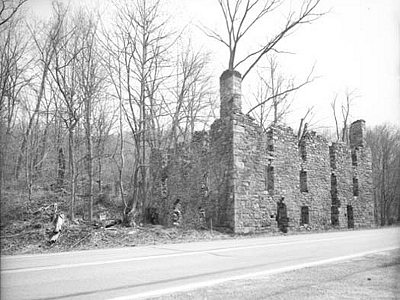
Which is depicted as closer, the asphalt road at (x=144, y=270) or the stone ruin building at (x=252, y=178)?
the asphalt road at (x=144, y=270)

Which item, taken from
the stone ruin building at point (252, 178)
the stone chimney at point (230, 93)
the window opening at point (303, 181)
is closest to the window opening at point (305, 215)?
the stone ruin building at point (252, 178)

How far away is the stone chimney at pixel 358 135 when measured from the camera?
24058mm

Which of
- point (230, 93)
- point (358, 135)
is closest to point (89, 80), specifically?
point (230, 93)

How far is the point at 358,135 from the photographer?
79.3 feet

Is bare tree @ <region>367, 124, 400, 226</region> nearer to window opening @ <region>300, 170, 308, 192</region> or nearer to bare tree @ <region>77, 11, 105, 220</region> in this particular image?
window opening @ <region>300, 170, 308, 192</region>

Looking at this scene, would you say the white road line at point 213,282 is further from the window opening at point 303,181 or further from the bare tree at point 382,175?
the bare tree at point 382,175

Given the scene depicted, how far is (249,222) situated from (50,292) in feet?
36.8

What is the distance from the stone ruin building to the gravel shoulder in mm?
8934

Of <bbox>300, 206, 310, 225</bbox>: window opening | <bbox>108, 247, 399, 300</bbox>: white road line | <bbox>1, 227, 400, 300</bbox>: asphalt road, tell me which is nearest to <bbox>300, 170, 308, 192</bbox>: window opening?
<bbox>300, 206, 310, 225</bbox>: window opening

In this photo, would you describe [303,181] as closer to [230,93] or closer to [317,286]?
[230,93]

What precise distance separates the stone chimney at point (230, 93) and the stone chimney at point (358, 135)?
11.8 meters

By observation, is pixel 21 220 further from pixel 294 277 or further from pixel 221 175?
pixel 294 277

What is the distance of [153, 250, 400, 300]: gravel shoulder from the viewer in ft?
13.8

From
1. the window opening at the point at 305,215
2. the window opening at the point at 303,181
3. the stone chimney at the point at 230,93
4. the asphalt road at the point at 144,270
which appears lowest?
the asphalt road at the point at 144,270
